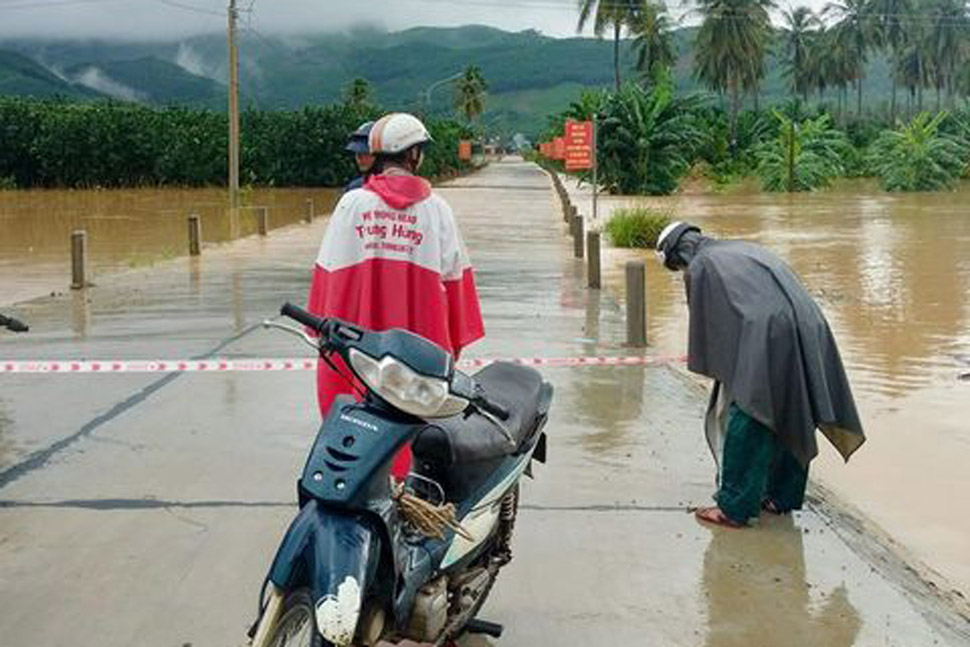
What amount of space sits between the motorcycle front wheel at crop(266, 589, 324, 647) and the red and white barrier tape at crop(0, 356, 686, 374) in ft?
17.6

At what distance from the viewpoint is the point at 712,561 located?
4832mm

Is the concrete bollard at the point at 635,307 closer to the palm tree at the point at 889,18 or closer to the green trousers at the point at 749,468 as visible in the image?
the green trousers at the point at 749,468

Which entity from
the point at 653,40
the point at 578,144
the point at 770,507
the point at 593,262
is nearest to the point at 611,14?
the point at 653,40

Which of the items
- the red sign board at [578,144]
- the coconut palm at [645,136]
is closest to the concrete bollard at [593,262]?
the red sign board at [578,144]

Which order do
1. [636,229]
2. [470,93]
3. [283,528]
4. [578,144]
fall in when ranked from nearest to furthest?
[283,528] < [636,229] < [578,144] < [470,93]

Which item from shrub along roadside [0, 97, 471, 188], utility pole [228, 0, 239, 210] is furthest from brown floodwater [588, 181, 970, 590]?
shrub along roadside [0, 97, 471, 188]

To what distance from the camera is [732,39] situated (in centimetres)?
7281

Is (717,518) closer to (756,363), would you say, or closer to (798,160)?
(756,363)

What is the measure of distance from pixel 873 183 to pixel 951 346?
47.1m

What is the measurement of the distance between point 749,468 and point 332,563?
2.68 metres

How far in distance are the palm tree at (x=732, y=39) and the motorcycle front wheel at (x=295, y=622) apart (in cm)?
7081

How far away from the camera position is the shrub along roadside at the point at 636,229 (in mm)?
21625

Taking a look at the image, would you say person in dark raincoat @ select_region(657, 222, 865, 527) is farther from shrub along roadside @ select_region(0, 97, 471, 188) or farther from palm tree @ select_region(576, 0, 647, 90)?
palm tree @ select_region(576, 0, 647, 90)

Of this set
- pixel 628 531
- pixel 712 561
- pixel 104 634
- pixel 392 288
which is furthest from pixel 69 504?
pixel 712 561
